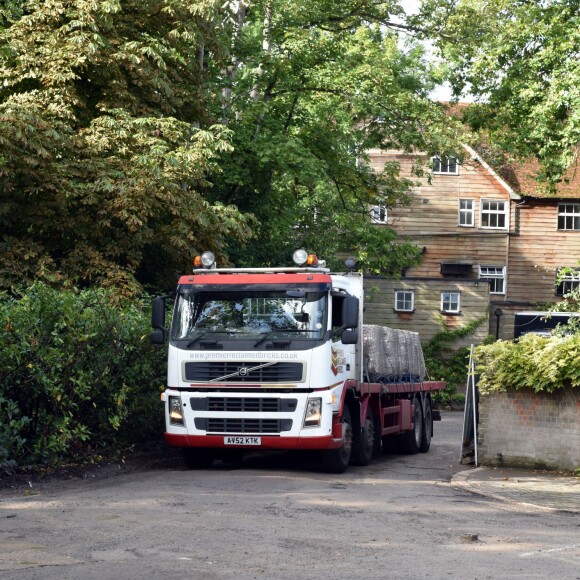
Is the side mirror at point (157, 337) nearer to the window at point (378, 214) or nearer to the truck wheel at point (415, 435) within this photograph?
the truck wheel at point (415, 435)

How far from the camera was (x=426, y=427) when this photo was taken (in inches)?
865

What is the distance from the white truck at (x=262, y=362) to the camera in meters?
15.1

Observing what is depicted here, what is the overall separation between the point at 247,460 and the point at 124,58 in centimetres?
842

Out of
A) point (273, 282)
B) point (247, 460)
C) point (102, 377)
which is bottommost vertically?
point (247, 460)

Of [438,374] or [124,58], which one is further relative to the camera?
[438,374]

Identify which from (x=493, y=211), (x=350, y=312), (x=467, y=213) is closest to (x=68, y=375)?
(x=350, y=312)

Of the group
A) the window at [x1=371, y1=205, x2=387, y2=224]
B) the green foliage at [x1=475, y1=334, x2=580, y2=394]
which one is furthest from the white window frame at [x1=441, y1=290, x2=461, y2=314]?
the green foliage at [x1=475, y1=334, x2=580, y2=394]

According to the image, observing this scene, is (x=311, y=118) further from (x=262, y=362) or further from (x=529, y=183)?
(x=529, y=183)

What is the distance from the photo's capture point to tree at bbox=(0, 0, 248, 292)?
1969 cm

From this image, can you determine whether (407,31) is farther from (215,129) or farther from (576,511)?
(576,511)

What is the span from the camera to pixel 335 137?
107 feet

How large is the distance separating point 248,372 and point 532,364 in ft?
13.0

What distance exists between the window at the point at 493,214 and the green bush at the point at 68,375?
37.6 meters

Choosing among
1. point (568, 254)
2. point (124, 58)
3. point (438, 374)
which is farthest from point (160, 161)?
point (568, 254)
